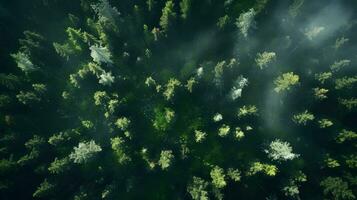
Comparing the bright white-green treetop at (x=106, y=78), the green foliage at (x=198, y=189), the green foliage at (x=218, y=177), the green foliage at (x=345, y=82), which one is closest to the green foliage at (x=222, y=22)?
the bright white-green treetop at (x=106, y=78)

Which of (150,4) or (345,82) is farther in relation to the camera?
(150,4)

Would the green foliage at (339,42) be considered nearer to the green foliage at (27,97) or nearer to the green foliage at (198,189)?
the green foliage at (198,189)

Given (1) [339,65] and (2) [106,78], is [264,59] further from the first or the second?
(2) [106,78]

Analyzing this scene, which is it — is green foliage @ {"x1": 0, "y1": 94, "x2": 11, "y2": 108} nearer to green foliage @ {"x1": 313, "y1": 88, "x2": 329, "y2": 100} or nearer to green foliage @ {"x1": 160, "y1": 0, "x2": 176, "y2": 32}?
green foliage @ {"x1": 160, "y1": 0, "x2": 176, "y2": 32}

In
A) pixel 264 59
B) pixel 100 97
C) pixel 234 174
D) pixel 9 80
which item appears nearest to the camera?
pixel 234 174

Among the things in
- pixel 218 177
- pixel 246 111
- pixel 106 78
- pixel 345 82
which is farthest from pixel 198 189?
pixel 345 82

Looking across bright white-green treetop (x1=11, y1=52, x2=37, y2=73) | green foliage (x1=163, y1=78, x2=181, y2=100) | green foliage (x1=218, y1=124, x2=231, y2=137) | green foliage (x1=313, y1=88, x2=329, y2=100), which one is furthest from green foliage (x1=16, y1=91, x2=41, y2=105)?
green foliage (x1=313, y1=88, x2=329, y2=100)

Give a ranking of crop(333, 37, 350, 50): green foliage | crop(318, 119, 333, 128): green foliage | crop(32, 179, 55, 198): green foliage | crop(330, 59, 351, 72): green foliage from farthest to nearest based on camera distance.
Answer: crop(333, 37, 350, 50): green foliage, crop(330, 59, 351, 72): green foliage, crop(318, 119, 333, 128): green foliage, crop(32, 179, 55, 198): green foliage
